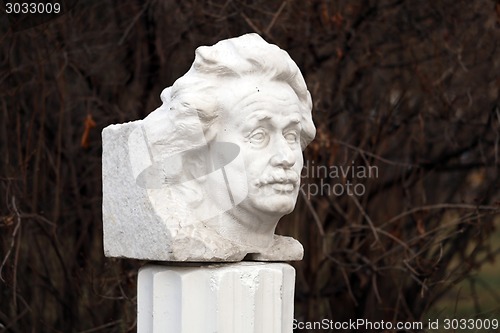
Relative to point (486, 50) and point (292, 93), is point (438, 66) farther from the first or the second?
point (292, 93)

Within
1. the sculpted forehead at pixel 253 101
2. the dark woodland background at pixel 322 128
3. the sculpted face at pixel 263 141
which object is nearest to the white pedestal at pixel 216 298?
the sculpted face at pixel 263 141

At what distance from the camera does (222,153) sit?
12.3ft

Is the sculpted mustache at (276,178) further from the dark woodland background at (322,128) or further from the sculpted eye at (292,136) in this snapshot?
the dark woodland background at (322,128)

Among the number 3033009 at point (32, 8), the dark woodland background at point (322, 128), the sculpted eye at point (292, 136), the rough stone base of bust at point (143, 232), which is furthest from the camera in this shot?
the dark woodland background at point (322, 128)

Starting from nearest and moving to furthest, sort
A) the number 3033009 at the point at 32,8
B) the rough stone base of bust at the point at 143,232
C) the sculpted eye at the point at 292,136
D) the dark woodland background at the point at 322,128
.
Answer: the rough stone base of bust at the point at 143,232 < the sculpted eye at the point at 292,136 < the number 3033009 at the point at 32,8 < the dark woodland background at the point at 322,128

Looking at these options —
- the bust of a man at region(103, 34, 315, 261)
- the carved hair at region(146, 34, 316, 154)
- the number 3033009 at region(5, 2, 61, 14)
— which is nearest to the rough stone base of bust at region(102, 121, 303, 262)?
the bust of a man at region(103, 34, 315, 261)

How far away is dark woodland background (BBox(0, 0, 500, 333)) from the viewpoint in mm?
6078

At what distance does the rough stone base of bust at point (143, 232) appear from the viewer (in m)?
3.62

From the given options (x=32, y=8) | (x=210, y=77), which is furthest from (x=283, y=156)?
(x=32, y=8)

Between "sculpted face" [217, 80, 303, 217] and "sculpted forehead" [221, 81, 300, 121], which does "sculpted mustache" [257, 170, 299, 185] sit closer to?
"sculpted face" [217, 80, 303, 217]

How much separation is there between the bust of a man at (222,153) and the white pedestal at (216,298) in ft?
0.23

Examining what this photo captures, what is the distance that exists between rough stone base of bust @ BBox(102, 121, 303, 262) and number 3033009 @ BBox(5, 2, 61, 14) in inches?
80.4

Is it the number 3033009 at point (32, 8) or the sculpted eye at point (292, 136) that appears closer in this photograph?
the sculpted eye at point (292, 136)

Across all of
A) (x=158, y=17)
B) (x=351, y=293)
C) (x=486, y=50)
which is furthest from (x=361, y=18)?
(x=351, y=293)
